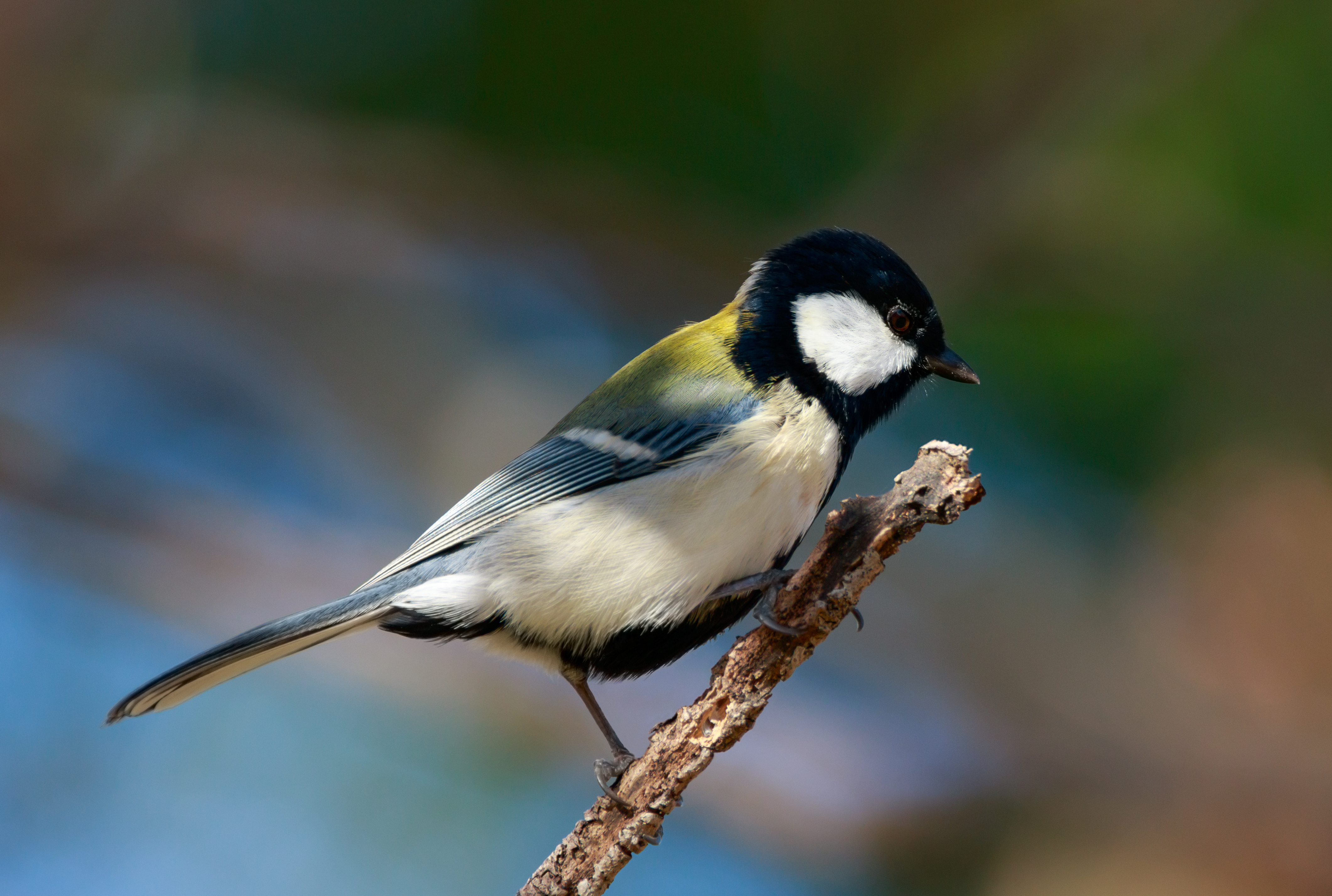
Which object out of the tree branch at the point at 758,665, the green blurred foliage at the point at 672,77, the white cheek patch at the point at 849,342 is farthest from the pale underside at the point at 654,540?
the green blurred foliage at the point at 672,77

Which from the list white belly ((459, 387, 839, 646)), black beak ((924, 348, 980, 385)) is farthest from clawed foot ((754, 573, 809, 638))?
black beak ((924, 348, 980, 385))

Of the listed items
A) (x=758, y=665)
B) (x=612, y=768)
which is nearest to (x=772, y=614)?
(x=758, y=665)

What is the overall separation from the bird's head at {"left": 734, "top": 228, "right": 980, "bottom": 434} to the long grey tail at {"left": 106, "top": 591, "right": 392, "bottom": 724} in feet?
2.64

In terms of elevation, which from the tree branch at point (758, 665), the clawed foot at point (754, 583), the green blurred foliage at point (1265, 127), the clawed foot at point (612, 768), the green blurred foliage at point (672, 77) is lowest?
the tree branch at point (758, 665)

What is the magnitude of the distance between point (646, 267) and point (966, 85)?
1.36 metres

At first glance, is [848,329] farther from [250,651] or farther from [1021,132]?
[1021,132]

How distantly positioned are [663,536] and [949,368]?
2.24ft

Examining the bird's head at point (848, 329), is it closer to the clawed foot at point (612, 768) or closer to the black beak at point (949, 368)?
the black beak at point (949, 368)

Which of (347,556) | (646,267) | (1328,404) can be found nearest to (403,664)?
(347,556)

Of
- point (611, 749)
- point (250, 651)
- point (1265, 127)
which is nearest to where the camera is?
point (250, 651)

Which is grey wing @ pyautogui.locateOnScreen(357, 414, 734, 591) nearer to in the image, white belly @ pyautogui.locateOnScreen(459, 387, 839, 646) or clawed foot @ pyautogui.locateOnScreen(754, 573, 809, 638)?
white belly @ pyautogui.locateOnScreen(459, 387, 839, 646)

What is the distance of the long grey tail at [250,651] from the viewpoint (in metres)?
1.55

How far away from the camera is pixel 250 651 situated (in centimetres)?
155

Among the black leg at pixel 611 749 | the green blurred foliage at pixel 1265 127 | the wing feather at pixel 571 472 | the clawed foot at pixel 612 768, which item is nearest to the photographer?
the black leg at pixel 611 749
